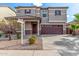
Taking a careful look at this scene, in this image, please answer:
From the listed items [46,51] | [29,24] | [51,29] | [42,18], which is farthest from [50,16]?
[46,51]

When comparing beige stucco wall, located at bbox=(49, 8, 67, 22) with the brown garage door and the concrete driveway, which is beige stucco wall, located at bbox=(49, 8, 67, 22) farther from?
the concrete driveway

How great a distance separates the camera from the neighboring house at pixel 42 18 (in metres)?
4.09

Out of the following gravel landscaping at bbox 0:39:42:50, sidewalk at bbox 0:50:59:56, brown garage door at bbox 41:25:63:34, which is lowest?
sidewalk at bbox 0:50:59:56

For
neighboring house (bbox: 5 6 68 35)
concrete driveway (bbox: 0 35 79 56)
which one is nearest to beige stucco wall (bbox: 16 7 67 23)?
neighboring house (bbox: 5 6 68 35)

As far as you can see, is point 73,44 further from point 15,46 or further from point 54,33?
point 15,46

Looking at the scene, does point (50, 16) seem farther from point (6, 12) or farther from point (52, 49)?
point (6, 12)

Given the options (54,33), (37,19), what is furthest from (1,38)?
(54,33)

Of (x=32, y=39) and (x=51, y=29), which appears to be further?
(x=51, y=29)

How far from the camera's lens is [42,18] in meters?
4.14

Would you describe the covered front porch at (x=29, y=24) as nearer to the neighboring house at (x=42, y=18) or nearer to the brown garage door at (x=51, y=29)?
the neighboring house at (x=42, y=18)

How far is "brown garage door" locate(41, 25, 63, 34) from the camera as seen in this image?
418 cm

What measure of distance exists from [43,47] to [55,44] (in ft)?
0.85

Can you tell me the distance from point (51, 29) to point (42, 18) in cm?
32

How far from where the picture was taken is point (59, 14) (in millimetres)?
4184
